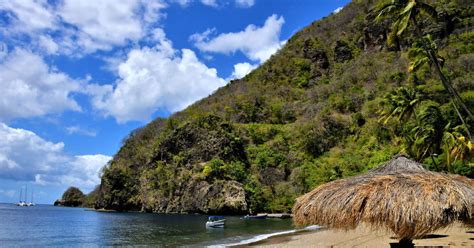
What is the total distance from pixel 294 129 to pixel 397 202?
72130 mm

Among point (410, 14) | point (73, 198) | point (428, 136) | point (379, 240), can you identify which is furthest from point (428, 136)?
point (73, 198)

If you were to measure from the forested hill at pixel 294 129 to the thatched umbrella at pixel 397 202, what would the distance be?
3396 cm

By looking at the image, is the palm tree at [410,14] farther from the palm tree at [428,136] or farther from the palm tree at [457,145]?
the palm tree at [428,136]

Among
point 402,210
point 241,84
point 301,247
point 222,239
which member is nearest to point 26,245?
point 222,239

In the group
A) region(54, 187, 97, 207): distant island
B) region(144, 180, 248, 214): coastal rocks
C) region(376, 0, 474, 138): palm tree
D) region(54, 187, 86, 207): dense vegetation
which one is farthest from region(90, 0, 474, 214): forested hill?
region(54, 187, 86, 207): dense vegetation

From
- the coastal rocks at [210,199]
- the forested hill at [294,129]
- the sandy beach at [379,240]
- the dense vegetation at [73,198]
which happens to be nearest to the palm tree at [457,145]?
the sandy beach at [379,240]

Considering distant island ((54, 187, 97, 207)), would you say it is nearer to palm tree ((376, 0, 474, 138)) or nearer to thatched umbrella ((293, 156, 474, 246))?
palm tree ((376, 0, 474, 138))

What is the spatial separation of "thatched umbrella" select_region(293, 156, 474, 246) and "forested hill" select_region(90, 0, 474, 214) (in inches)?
1337

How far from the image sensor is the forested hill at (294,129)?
6400 centimetres

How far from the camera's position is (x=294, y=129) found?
81.4 metres

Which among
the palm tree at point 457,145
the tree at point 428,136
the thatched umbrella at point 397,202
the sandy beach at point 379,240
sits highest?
the tree at point 428,136

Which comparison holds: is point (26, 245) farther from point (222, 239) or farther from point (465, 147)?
point (465, 147)

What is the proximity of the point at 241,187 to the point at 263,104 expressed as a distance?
33.0 m

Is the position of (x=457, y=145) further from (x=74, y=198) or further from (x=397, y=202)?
(x=74, y=198)
